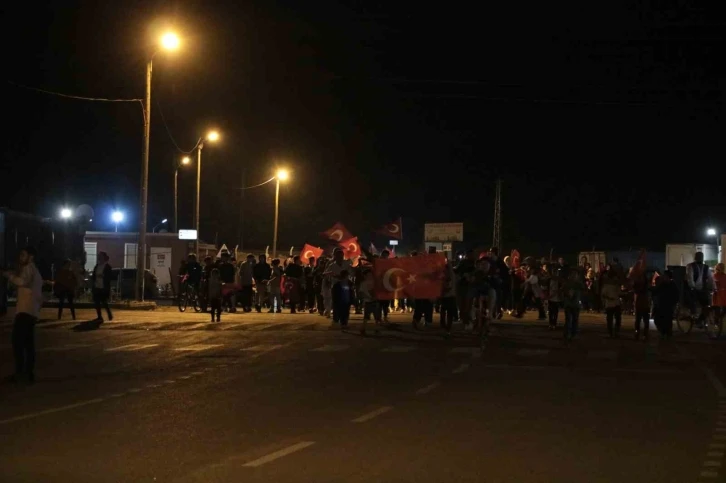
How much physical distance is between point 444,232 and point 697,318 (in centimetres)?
3277

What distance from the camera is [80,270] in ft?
105

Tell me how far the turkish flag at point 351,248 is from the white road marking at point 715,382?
1943cm

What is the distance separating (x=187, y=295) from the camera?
110 ft

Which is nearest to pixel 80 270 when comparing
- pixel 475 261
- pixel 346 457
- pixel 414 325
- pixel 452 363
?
pixel 414 325

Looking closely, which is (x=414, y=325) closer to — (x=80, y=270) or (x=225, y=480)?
(x=80, y=270)

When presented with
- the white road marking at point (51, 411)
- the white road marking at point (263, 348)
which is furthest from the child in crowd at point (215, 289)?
the white road marking at point (51, 411)

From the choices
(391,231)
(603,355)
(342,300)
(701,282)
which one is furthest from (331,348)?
(391,231)

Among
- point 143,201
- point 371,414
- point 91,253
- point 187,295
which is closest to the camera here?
point 371,414

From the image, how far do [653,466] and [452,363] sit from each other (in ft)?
28.2

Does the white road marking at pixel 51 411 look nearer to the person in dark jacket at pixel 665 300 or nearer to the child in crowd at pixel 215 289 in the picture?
the child in crowd at pixel 215 289

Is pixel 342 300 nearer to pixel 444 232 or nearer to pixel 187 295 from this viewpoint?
pixel 187 295

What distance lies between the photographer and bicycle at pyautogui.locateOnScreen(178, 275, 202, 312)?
3324 cm

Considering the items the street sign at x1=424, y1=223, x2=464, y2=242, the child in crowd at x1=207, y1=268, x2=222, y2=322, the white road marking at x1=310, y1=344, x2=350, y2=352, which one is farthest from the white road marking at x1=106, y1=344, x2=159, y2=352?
the street sign at x1=424, y1=223, x2=464, y2=242

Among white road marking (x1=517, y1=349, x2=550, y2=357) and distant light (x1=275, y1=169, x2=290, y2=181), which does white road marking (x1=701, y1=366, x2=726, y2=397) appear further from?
distant light (x1=275, y1=169, x2=290, y2=181)
